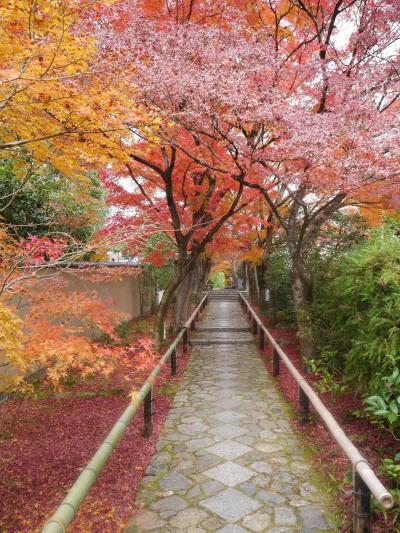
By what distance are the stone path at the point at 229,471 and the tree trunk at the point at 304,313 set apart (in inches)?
44.8

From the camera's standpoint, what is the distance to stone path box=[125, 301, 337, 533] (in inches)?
156

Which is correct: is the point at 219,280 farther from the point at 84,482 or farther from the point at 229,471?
the point at 84,482

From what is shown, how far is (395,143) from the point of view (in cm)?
714

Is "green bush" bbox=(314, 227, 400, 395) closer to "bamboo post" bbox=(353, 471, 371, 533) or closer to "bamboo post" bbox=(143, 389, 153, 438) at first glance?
"bamboo post" bbox=(353, 471, 371, 533)

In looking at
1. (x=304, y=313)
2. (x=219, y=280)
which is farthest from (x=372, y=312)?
(x=219, y=280)

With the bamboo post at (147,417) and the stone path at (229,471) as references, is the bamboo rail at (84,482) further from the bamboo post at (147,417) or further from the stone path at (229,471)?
the stone path at (229,471)

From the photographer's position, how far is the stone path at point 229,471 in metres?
3.96

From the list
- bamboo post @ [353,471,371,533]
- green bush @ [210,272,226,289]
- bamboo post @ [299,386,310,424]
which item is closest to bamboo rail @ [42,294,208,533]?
bamboo post @ [353,471,371,533]

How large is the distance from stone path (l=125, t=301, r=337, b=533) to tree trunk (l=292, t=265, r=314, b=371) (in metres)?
1.14

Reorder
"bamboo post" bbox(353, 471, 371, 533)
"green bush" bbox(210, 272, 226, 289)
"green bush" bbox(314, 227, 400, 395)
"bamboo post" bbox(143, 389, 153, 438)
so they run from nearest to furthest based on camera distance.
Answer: "bamboo post" bbox(353, 471, 371, 533) → "green bush" bbox(314, 227, 400, 395) → "bamboo post" bbox(143, 389, 153, 438) → "green bush" bbox(210, 272, 226, 289)

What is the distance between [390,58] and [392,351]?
6.57 meters

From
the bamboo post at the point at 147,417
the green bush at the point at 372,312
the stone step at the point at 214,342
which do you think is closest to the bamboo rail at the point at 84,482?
the bamboo post at the point at 147,417

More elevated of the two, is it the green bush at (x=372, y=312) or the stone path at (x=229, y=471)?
the green bush at (x=372, y=312)

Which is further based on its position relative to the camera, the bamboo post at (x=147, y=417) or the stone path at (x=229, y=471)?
the bamboo post at (x=147, y=417)
